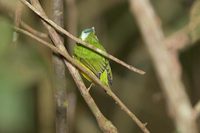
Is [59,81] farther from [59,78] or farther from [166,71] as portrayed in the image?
[166,71]

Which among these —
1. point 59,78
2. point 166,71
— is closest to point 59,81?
point 59,78

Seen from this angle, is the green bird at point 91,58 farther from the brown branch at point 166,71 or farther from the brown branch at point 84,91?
the brown branch at point 166,71

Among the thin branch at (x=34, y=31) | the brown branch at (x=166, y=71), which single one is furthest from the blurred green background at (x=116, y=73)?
the thin branch at (x=34, y=31)

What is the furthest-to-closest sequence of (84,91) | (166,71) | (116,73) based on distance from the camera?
(116,73) < (166,71) < (84,91)

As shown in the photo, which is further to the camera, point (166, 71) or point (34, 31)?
point (166, 71)

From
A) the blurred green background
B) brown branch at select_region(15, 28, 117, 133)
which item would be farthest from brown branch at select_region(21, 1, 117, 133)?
the blurred green background

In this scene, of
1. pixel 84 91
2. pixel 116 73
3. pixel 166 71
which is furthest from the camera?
pixel 116 73

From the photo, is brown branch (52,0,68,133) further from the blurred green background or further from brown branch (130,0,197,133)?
the blurred green background

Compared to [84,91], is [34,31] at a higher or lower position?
higher

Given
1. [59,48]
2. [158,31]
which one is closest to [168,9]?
[158,31]
